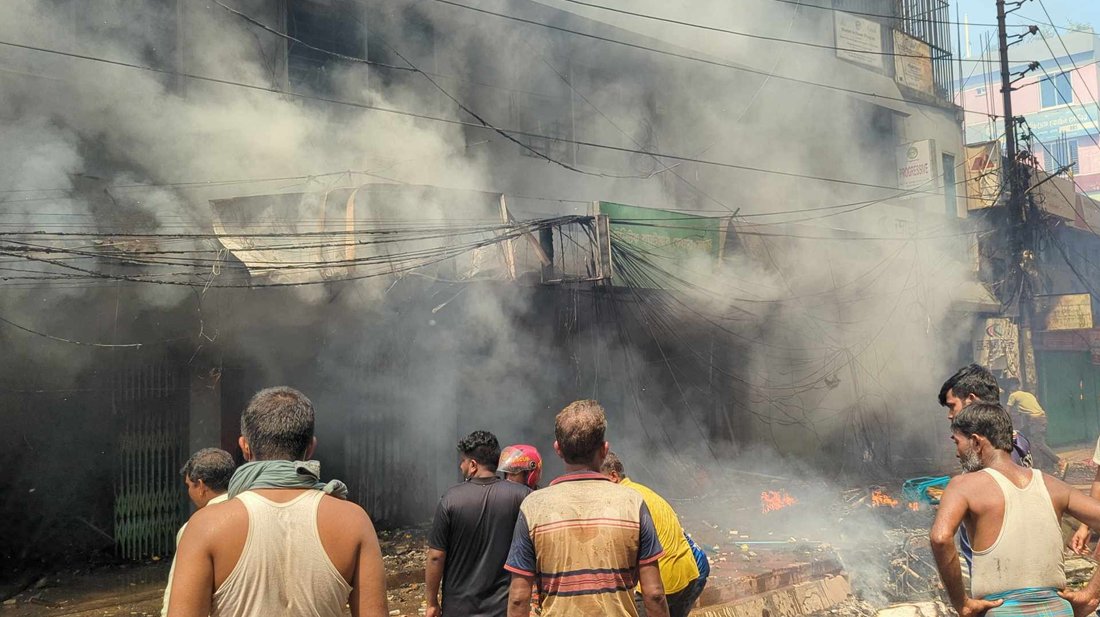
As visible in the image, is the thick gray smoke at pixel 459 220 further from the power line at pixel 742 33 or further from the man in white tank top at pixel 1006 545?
the man in white tank top at pixel 1006 545

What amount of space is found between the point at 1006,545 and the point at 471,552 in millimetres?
2046

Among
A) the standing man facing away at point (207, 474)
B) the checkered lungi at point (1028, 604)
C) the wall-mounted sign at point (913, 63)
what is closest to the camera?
the checkered lungi at point (1028, 604)

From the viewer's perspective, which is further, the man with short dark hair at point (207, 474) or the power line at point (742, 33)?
the power line at point (742, 33)

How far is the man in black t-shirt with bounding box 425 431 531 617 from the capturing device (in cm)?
325

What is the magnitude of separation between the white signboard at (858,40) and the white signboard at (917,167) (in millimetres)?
2137

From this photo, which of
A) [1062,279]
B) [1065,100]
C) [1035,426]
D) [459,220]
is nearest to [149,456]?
[459,220]

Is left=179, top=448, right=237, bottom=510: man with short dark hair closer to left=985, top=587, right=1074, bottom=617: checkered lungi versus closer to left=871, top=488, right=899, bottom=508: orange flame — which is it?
left=985, top=587, right=1074, bottom=617: checkered lungi

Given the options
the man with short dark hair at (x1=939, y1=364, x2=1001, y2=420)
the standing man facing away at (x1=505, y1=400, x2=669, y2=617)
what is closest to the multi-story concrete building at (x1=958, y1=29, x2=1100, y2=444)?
the man with short dark hair at (x1=939, y1=364, x2=1001, y2=420)

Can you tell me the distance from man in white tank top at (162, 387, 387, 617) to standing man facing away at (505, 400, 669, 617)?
0.56 metres

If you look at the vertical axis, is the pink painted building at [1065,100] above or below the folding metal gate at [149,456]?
above

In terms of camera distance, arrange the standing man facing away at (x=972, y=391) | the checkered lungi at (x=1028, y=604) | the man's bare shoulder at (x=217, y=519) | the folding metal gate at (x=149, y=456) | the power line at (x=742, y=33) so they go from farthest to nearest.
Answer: the power line at (x=742, y=33) → the folding metal gate at (x=149, y=456) → the standing man facing away at (x=972, y=391) → the checkered lungi at (x=1028, y=604) → the man's bare shoulder at (x=217, y=519)

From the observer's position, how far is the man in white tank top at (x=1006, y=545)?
2584mm

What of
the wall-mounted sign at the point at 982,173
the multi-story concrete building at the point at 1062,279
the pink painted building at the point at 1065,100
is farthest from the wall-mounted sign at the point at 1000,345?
the pink painted building at the point at 1065,100

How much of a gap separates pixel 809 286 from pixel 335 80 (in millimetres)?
9252
